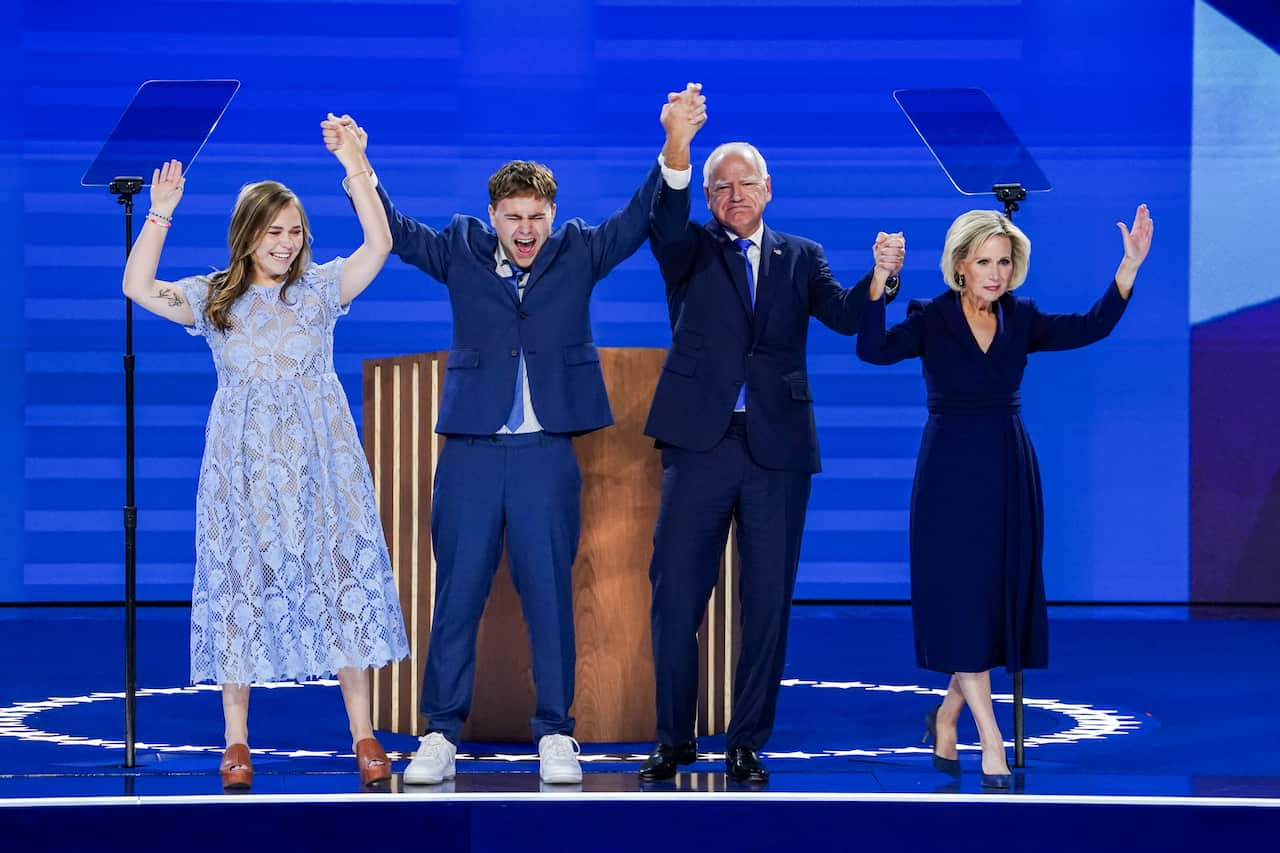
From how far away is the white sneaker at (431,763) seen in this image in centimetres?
355

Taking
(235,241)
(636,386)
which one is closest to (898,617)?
(636,386)

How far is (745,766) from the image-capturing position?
3.66 meters

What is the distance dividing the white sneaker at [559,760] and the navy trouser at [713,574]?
0.24m

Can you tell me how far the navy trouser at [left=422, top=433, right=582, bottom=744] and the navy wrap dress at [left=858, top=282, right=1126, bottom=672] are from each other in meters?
Result: 0.80

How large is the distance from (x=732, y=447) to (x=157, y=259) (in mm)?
1335

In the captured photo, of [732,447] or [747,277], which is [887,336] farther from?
[732,447]

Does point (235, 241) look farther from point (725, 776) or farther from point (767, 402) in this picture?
point (725, 776)

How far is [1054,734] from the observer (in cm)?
464

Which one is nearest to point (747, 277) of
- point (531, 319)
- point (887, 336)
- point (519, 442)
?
point (887, 336)

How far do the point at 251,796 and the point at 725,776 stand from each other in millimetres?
1014

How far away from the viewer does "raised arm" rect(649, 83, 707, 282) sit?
363 cm

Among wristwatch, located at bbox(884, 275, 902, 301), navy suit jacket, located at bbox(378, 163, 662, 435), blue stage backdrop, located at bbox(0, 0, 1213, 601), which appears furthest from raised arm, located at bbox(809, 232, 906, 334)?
blue stage backdrop, located at bbox(0, 0, 1213, 601)

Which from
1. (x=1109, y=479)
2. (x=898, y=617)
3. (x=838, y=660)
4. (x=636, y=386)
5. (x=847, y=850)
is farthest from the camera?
(x=1109, y=479)

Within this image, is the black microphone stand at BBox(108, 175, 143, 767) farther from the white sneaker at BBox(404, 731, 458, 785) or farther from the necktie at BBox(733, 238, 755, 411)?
the necktie at BBox(733, 238, 755, 411)
